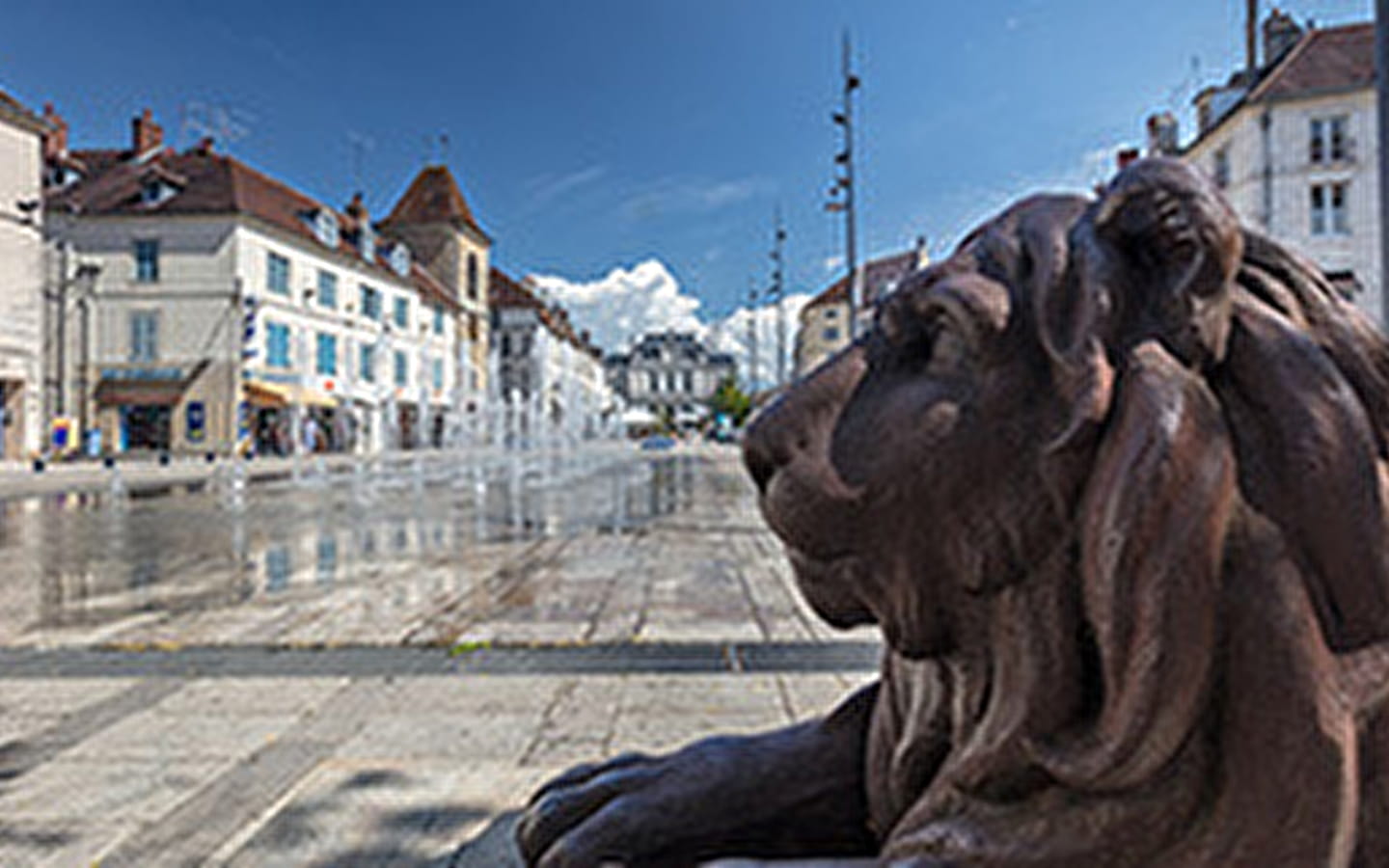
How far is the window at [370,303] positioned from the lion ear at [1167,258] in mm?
44989

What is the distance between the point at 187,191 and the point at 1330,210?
44.8 metres

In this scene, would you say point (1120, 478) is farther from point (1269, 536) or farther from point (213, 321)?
point (213, 321)

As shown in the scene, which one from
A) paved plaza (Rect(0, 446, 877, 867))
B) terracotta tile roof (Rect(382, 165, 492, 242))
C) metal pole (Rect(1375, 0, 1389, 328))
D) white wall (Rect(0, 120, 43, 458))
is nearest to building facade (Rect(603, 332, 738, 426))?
terracotta tile roof (Rect(382, 165, 492, 242))

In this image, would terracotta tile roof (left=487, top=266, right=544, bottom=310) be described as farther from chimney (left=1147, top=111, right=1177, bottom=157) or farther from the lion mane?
the lion mane

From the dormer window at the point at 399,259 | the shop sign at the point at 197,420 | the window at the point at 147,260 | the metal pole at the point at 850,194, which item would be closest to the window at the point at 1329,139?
the metal pole at the point at 850,194

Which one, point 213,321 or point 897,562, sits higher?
point 213,321

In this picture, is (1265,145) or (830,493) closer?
(830,493)

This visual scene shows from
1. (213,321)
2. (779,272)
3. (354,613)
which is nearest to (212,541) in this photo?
(354,613)

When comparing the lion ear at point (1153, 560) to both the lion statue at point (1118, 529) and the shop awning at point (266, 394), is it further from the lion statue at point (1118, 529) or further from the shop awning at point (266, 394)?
the shop awning at point (266, 394)

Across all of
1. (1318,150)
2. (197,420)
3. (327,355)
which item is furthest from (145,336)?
(1318,150)

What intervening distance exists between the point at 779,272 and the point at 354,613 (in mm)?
20494

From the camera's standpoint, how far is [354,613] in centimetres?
550

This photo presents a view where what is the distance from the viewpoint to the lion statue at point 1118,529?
800 mm

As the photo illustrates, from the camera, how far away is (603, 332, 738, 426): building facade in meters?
118
